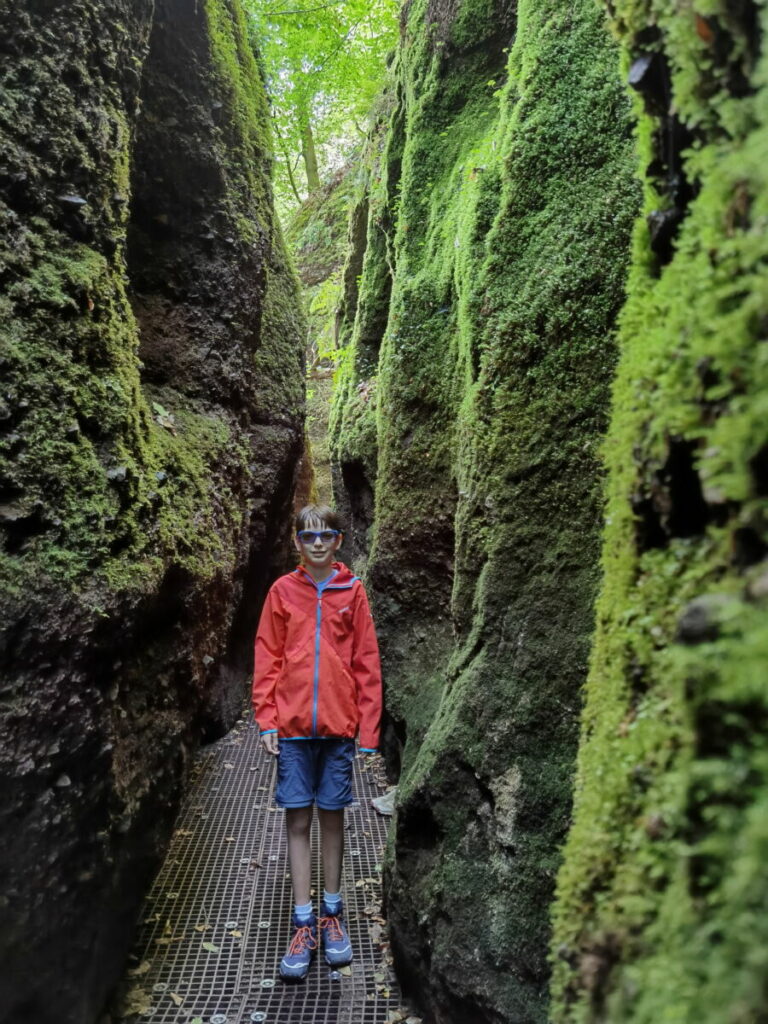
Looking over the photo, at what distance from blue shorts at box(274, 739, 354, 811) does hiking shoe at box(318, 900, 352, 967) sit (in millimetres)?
568

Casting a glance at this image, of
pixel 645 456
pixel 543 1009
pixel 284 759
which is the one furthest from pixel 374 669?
pixel 645 456

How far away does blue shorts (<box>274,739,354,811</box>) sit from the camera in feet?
12.9

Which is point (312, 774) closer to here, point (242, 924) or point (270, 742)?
point (270, 742)

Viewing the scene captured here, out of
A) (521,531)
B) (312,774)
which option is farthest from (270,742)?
(521,531)

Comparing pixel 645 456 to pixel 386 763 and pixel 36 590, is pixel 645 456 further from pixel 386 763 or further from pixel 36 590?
pixel 386 763

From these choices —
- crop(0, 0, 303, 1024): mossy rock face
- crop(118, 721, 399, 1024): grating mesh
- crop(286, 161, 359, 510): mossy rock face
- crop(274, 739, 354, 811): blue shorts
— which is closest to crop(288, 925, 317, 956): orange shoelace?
crop(118, 721, 399, 1024): grating mesh

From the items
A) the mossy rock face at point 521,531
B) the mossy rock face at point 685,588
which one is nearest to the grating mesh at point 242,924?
the mossy rock face at point 521,531

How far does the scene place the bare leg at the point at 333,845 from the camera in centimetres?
399

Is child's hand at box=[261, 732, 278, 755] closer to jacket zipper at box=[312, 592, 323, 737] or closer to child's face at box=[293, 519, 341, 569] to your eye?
jacket zipper at box=[312, 592, 323, 737]

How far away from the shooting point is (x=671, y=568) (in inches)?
49.8

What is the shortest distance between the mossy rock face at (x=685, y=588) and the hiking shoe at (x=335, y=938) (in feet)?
9.10

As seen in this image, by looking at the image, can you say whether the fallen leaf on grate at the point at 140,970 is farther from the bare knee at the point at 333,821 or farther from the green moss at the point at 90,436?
the green moss at the point at 90,436

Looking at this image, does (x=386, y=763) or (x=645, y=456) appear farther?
(x=386, y=763)

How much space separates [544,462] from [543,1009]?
2.17 m
